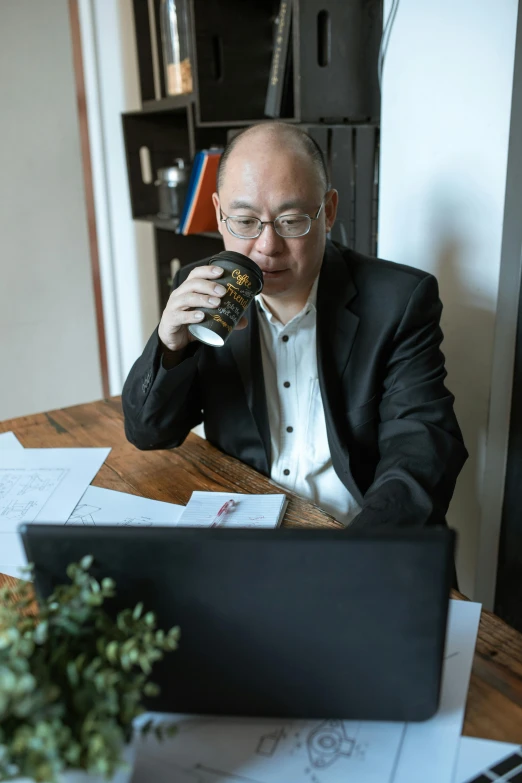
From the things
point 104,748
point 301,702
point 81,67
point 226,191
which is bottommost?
point 301,702

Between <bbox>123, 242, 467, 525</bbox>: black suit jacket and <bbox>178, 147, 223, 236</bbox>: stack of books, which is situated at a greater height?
<bbox>178, 147, 223, 236</bbox>: stack of books

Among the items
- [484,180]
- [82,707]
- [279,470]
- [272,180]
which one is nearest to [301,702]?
[82,707]

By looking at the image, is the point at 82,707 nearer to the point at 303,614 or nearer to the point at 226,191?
the point at 303,614

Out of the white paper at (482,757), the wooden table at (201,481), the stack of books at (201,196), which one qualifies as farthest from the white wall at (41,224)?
the white paper at (482,757)

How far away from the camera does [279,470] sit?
4.46 feet

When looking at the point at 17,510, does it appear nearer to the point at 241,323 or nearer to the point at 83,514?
the point at 83,514

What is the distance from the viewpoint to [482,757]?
23.2 inches

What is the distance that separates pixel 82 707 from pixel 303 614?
0.19 m

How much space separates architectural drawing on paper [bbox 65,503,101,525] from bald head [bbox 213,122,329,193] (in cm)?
65

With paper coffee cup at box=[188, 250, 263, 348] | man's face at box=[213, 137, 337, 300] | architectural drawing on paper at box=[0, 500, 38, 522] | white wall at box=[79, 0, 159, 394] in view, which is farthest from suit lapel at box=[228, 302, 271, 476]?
white wall at box=[79, 0, 159, 394]

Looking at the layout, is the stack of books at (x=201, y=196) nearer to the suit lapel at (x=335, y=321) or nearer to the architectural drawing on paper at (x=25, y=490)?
the suit lapel at (x=335, y=321)

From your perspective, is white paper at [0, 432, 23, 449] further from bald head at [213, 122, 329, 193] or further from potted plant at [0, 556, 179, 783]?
potted plant at [0, 556, 179, 783]

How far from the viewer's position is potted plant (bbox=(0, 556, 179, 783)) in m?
0.44

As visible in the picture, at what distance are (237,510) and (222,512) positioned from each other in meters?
0.02
